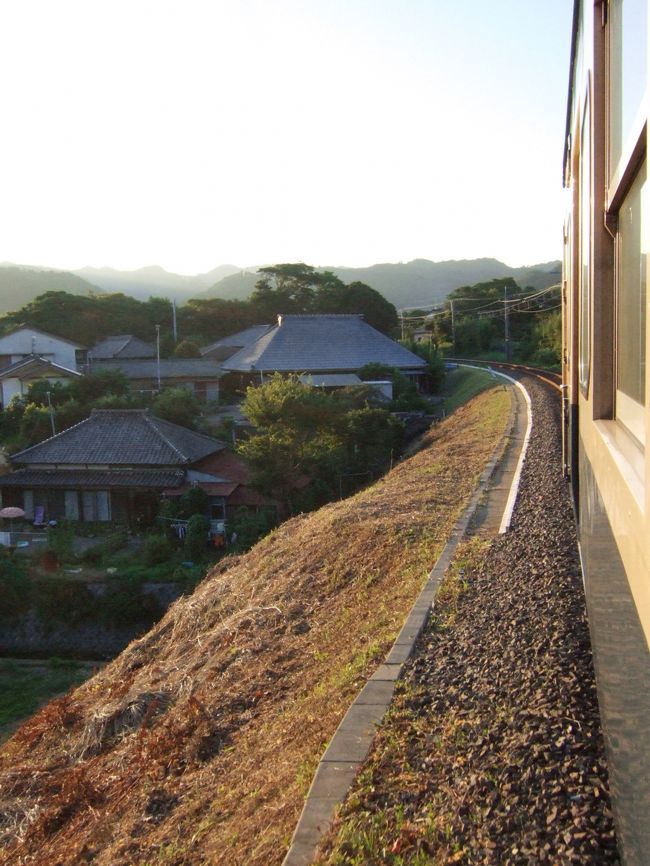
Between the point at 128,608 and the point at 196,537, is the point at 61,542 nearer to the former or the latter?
the point at 196,537

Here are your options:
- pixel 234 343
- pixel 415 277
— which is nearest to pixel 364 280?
pixel 415 277

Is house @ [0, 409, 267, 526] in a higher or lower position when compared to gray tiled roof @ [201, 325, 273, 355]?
lower

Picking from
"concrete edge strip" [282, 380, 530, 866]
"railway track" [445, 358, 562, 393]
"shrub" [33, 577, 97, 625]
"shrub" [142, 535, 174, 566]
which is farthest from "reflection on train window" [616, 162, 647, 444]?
"railway track" [445, 358, 562, 393]

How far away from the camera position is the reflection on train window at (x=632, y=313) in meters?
1.61

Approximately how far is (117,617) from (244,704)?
32.8 ft

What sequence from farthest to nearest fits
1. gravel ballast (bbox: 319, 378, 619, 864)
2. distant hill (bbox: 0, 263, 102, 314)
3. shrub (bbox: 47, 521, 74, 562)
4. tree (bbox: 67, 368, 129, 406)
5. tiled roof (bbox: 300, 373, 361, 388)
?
distant hill (bbox: 0, 263, 102, 314)
tiled roof (bbox: 300, 373, 361, 388)
tree (bbox: 67, 368, 129, 406)
shrub (bbox: 47, 521, 74, 562)
gravel ballast (bbox: 319, 378, 619, 864)

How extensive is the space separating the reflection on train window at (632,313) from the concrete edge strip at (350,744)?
1944mm

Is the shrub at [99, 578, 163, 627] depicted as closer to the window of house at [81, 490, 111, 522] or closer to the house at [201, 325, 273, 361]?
the window of house at [81, 490, 111, 522]

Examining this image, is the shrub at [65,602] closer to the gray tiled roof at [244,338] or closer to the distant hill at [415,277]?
the gray tiled roof at [244,338]

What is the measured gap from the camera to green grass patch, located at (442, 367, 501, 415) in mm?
25605

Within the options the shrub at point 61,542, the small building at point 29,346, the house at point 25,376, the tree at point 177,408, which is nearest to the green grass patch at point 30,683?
the shrub at point 61,542

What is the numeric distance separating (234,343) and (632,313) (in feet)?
137

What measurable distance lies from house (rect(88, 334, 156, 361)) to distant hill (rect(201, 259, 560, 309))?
273 ft

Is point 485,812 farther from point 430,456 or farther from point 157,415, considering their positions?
point 157,415
